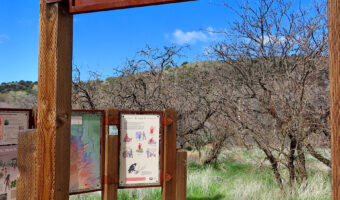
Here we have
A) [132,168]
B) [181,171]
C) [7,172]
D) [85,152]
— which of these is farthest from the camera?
[181,171]

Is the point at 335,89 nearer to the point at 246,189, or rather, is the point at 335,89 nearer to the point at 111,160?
the point at 111,160

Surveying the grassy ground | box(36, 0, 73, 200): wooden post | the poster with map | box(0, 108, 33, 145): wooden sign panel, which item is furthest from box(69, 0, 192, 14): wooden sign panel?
the grassy ground

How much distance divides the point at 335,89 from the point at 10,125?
3.16m

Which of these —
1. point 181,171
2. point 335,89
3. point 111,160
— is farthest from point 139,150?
point 335,89

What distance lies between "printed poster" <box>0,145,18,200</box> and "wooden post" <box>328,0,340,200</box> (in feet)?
10.2

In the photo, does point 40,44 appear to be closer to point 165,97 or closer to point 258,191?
point 258,191

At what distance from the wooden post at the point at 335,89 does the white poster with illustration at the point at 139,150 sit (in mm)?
2866

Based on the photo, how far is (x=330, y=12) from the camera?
5.53 ft

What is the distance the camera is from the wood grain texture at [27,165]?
2611mm

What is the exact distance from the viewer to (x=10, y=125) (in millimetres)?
3381

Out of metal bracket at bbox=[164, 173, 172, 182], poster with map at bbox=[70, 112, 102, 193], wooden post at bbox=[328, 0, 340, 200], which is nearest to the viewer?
wooden post at bbox=[328, 0, 340, 200]

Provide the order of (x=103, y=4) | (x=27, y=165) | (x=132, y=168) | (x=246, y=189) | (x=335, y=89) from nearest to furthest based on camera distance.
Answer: (x=335, y=89)
(x=103, y=4)
(x=27, y=165)
(x=132, y=168)
(x=246, y=189)

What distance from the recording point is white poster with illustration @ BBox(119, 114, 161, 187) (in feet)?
13.5

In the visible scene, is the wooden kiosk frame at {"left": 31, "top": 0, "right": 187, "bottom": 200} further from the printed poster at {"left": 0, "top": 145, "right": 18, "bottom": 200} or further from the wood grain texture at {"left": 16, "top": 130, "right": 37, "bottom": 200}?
the printed poster at {"left": 0, "top": 145, "right": 18, "bottom": 200}
